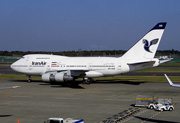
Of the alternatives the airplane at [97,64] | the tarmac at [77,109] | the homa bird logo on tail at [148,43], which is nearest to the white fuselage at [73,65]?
the airplane at [97,64]

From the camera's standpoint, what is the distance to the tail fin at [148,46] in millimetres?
43969

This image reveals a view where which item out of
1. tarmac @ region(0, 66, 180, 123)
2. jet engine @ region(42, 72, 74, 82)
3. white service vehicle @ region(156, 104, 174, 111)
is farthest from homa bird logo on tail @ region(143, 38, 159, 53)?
white service vehicle @ region(156, 104, 174, 111)

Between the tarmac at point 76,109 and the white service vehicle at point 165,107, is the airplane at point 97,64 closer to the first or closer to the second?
the tarmac at point 76,109

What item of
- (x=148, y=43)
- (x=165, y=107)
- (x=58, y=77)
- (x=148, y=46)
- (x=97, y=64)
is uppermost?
(x=148, y=43)

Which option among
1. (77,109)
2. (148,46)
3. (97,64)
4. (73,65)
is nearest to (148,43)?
(148,46)

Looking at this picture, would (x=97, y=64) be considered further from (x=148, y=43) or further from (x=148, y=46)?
(x=148, y=43)

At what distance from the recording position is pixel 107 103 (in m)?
28.3

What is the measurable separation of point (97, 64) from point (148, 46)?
8.55 m

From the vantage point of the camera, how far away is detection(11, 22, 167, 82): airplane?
43.9 metres

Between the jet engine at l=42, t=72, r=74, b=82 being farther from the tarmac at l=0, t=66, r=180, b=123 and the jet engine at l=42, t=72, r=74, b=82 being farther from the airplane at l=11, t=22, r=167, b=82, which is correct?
→ the tarmac at l=0, t=66, r=180, b=123

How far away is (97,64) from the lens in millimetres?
46312

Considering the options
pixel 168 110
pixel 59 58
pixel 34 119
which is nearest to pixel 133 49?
pixel 59 58

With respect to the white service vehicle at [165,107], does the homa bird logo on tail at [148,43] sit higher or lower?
higher

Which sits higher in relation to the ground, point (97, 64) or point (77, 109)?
point (97, 64)
